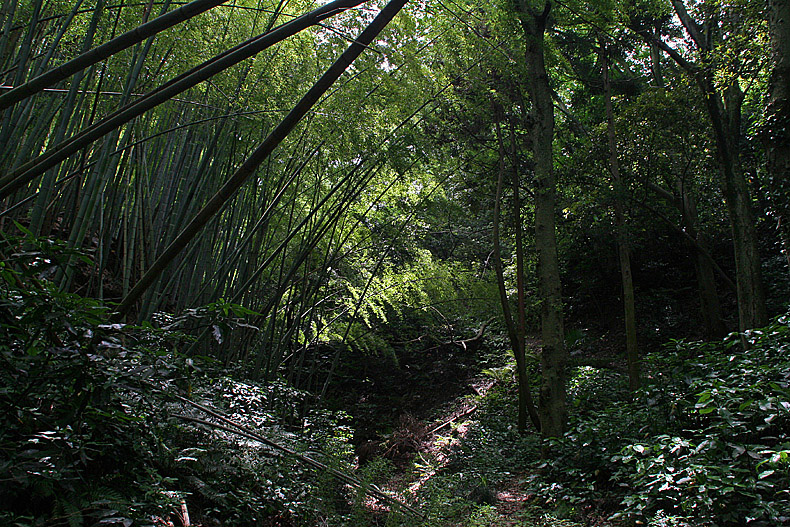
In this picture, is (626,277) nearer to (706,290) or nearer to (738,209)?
(738,209)

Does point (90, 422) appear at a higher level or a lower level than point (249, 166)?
lower

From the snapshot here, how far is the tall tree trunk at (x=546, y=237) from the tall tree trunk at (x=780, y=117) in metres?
1.52

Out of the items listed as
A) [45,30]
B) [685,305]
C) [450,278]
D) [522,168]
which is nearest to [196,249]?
[45,30]

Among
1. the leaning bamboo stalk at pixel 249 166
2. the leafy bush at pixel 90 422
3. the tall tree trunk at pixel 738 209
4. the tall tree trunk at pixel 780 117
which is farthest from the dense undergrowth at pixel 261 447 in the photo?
the tall tree trunk at pixel 780 117

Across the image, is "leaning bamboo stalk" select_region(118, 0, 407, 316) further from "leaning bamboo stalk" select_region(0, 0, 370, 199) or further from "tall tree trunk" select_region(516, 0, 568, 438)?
"tall tree trunk" select_region(516, 0, 568, 438)

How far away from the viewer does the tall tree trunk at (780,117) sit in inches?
135

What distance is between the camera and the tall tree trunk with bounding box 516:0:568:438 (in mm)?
3678

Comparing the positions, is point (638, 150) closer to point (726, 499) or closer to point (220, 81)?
point (726, 499)

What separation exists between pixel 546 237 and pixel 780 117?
1787mm

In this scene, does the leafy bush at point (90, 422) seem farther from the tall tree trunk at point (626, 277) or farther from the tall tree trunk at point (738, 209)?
the tall tree trunk at point (738, 209)

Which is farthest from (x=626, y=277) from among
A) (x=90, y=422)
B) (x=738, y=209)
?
(x=90, y=422)

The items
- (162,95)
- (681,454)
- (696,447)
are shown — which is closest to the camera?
(162,95)

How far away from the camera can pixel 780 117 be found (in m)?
3.43

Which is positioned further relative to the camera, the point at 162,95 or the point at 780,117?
the point at 780,117
